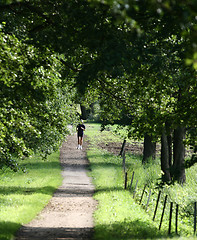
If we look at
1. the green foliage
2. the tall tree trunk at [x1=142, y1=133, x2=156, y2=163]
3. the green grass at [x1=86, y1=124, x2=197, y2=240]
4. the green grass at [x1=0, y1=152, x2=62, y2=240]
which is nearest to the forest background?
the green foliage

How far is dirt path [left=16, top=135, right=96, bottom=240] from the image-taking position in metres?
11.1

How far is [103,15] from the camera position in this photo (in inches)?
362

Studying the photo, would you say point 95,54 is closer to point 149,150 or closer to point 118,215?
point 118,215

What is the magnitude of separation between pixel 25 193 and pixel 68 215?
14.9 ft

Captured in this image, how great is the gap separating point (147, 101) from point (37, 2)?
542 centimetres

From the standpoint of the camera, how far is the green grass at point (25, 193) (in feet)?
40.6

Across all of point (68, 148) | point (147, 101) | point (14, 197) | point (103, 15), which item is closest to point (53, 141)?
point (14, 197)

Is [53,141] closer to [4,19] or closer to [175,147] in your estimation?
[175,147]

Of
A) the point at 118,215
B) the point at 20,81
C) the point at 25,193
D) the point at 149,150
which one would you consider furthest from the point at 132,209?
the point at 149,150

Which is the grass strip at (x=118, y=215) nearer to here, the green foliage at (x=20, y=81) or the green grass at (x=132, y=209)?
the green grass at (x=132, y=209)

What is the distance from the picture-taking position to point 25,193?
18.1 m

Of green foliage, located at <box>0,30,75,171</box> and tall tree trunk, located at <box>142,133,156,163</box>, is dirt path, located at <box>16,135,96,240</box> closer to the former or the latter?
green foliage, located at <box>0,30,75,171</box>

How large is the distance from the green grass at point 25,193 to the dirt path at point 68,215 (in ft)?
0.99

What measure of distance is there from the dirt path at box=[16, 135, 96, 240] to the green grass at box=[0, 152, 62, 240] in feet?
0.99
